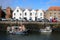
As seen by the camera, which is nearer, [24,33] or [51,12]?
[24,33]

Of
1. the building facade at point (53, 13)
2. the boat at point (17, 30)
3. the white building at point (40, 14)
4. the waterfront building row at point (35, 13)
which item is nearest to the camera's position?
the boat at point (17, 30)

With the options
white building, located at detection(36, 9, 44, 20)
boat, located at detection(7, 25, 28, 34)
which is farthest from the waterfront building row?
boat, located at detection(7, 25, 28, 34)

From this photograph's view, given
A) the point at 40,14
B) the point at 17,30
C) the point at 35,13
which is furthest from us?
the point at 35,13

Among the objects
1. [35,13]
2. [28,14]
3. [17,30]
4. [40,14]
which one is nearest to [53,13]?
[40,14]

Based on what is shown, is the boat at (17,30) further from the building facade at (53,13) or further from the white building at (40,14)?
the white building at (40,14)

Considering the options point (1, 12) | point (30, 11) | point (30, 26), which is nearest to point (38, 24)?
point (30, 26)

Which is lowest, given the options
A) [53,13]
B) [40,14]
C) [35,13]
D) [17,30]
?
[17,30]

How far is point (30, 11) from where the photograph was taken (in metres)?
93.2

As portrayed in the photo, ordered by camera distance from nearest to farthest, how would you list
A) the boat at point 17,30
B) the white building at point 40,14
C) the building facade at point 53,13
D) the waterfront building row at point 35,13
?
the boat at point 17,30 → the building facade at point 53,13 → the waterfront building row at point 35,13 → the white building at point 40,14

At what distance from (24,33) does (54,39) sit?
429 inches

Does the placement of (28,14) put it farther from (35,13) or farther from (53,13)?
(53,13)

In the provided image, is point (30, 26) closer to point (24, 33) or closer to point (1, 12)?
point (24, 33)

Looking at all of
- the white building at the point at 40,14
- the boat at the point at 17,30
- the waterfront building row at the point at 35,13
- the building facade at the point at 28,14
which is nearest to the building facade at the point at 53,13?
the waterfront building row at the point at 35,13

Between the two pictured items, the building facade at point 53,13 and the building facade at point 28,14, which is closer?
the building facade at point 53,13
